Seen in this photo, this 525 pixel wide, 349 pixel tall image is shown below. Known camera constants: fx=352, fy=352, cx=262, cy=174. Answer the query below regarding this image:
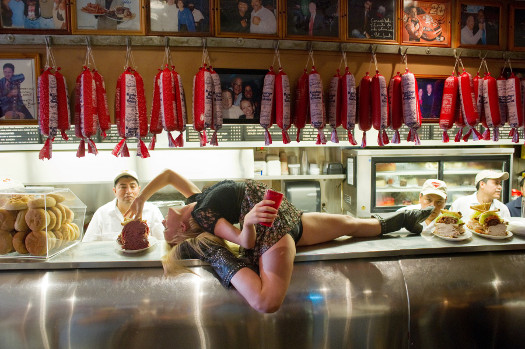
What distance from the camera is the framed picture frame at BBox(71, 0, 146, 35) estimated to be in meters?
2.55

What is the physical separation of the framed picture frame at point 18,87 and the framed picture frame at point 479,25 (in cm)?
340

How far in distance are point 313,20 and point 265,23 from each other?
0.39m

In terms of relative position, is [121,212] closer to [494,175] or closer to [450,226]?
[450,226]

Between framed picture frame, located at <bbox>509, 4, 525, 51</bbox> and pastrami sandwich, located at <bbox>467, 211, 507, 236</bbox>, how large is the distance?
1.63m

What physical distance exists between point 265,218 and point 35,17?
234 cm

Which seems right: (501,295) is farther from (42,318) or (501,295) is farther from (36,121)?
(36,121)

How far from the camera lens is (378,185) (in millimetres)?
4824

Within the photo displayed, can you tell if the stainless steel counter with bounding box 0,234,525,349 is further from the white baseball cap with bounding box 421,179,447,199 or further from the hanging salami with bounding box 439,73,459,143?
the white baseball cap with bounding box 421,179,447,199

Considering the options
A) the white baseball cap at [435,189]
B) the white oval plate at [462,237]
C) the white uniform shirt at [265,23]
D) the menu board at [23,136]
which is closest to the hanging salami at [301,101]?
the white uniform shirt at [265,23]

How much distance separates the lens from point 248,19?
2713mm

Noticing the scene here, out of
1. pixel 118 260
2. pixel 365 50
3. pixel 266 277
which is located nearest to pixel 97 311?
pixel 118 260

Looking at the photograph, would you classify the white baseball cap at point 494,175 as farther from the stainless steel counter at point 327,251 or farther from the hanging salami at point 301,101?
the hanging salami at point 301,101

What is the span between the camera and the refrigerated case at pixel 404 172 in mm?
4547

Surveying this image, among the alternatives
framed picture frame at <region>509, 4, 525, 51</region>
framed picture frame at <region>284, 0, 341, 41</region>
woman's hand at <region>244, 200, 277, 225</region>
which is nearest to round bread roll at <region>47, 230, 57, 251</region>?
woman's hand at <region>244, 200, 277, 225</region>
